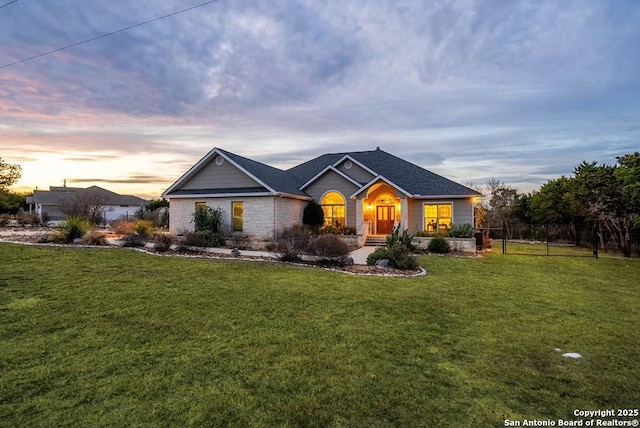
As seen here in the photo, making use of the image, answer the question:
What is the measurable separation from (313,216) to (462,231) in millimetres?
8936

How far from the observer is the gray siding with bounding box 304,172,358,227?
21.7 meters

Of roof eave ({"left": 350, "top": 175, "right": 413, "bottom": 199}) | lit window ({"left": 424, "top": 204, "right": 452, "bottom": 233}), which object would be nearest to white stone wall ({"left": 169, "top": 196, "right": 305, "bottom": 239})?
roof eave ({"left": 350, "top": 175, "right": 413, "bottom": 199})

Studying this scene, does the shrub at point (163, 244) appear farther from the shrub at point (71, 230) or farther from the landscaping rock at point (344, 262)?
the landscaping rock at point (344, 262)

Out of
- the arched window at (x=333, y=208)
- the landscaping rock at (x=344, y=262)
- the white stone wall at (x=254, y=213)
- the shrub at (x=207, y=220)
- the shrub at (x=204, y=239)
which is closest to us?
the landscaping rock at (x=344, y=262)

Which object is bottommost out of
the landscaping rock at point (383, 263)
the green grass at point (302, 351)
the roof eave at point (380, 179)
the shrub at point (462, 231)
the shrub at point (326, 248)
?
the green grass at point (302, 351)

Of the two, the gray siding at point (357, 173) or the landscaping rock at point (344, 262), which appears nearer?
the landscaping rock at point (344, 262)

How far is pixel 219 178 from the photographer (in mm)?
20688

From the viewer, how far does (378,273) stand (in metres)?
10.8

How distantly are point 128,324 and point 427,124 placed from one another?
1901 cm

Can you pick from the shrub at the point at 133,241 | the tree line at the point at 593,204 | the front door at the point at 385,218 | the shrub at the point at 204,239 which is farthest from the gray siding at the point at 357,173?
the shrub at the point at 133,241

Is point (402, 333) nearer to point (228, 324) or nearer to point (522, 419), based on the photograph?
point (522, 419)

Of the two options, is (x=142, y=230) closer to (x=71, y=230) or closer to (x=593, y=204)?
(x=71, y=230)

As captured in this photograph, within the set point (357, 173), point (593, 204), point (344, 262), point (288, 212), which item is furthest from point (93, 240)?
point (593, 204)

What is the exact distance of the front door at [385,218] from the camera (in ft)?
75.5
